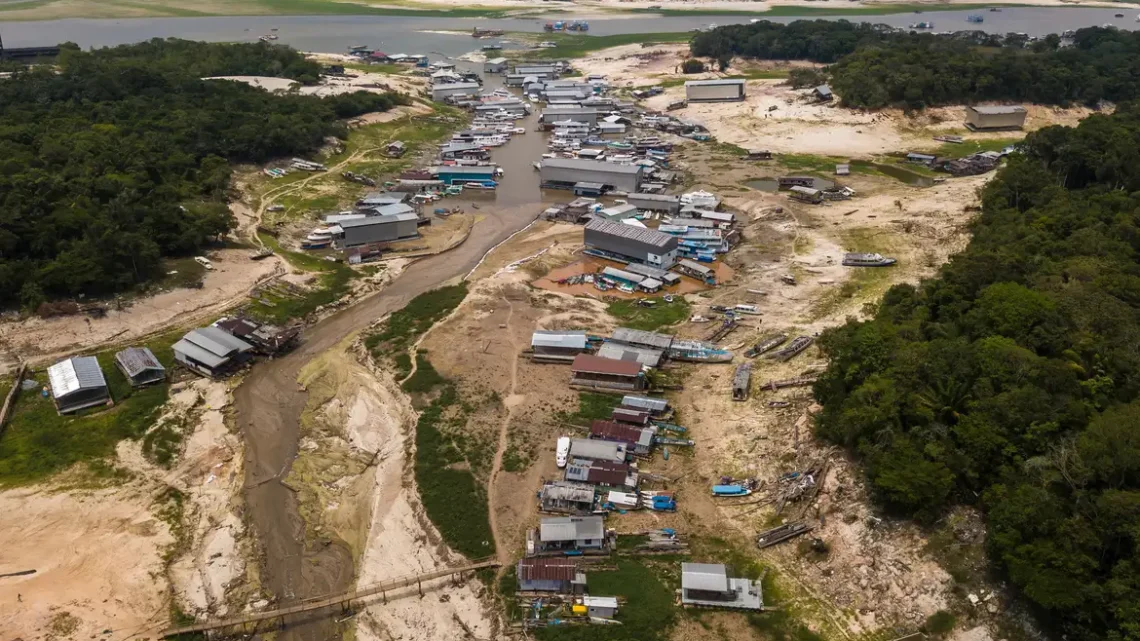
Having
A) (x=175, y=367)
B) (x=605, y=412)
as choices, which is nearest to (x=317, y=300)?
(x=175, y=367)

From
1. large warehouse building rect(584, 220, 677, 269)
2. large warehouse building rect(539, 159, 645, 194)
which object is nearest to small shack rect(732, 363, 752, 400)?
large warehouse building rect(584, 220, 677, 269)

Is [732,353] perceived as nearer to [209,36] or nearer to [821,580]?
[821,580]

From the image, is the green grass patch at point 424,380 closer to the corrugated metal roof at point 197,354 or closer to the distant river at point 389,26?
the corrugated metal roof at point 197,354

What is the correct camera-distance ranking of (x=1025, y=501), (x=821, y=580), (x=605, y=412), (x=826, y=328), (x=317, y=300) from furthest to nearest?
(x=317, y=300) → (x=826, y=328) → (x=605, y=412) → (x=821, y=580) → (x=1025, y=501)

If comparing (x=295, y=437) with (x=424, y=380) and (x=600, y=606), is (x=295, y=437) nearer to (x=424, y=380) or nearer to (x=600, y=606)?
(x=424, y=380)

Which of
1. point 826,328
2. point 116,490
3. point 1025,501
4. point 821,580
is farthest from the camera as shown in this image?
point 826,328

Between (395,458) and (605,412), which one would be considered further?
(605,412)

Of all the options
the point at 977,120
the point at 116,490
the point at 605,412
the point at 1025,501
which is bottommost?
the point at 116,490
